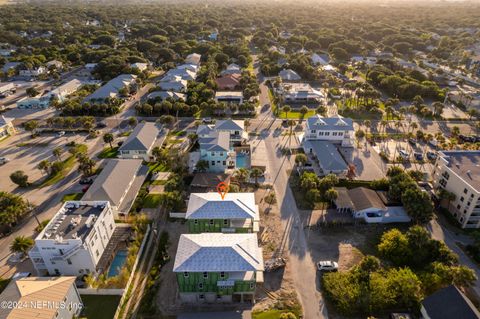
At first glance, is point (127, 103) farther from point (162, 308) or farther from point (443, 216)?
point (443, 216)

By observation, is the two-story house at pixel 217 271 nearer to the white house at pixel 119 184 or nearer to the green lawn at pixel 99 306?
the green lawn at pixel 99 306

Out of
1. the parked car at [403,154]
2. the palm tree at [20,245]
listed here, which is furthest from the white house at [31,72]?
the parked car at [403,154]

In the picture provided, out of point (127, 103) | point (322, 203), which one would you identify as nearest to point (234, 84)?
point (127, 103)

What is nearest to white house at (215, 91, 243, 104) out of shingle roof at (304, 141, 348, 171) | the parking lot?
shingle roof at (304, 141, 348, 171)

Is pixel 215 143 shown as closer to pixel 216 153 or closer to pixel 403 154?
pixel 216 153

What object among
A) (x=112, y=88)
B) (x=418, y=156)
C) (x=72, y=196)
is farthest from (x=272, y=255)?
(x=112, y=88)
